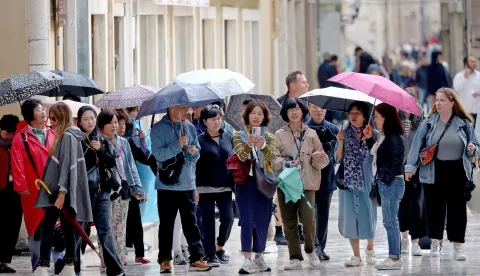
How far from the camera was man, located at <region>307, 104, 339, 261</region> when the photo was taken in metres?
19.5

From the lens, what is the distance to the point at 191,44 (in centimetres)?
3078

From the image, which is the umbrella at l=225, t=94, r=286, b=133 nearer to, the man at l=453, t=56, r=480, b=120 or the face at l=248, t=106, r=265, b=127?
the face at l=248, t=106, r=265, b=127

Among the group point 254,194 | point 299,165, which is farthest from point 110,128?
point 299,165

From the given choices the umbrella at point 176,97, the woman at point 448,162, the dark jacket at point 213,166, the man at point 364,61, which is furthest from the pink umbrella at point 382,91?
the man at point 364,61

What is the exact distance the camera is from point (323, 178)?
1973cm

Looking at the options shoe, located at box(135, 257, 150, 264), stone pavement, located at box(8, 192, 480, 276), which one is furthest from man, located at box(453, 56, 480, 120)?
shoe, located at box(135, 257, 150, 264)

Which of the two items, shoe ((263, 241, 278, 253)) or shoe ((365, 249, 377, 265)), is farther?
shoe ((263, 241, 278, 253))

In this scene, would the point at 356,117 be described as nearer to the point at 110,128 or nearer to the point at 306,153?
the point at 306,153

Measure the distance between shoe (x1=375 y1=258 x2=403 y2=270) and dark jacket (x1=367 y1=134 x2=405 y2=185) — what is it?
0.80 meters

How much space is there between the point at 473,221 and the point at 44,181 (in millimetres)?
8432

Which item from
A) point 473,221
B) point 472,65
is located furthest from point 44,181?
point 472,65

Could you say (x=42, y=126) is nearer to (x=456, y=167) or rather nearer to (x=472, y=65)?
(x=456, y=167)

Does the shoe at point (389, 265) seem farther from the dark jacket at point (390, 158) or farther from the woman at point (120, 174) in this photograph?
the woman at point (120, 174)

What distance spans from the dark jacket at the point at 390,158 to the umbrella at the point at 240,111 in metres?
1.73
